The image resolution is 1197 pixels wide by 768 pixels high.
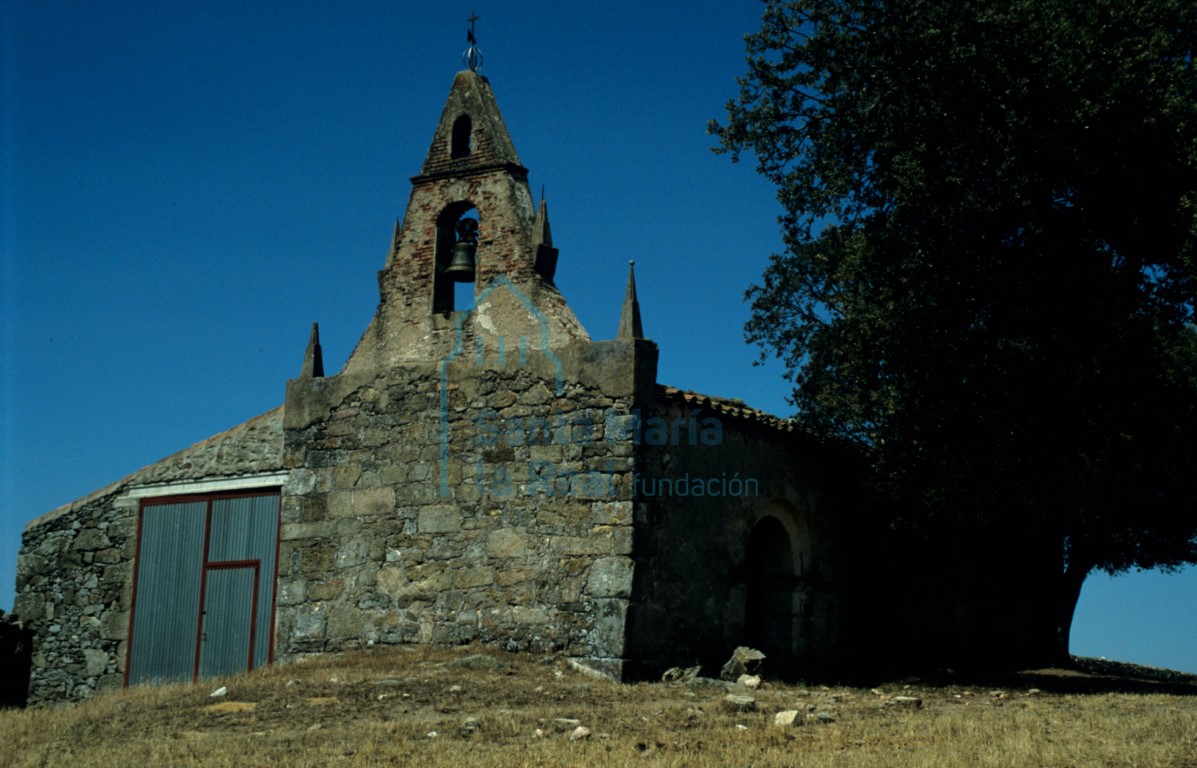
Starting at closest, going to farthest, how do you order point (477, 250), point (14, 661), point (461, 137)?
point (477, 250) → point (461, 137) → point (14, 661)

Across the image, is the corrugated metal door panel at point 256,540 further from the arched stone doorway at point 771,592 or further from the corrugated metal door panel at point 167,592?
the arched stone doorway at point 771,592

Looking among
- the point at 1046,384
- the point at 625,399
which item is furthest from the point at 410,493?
the point at 1046,384

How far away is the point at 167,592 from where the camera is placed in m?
17.2

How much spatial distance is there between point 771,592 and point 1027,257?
5.91m

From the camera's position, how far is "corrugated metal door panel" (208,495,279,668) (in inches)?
631

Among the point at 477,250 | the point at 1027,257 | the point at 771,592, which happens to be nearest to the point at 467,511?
the point at 477,250

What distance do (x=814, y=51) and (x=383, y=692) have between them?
1155cm

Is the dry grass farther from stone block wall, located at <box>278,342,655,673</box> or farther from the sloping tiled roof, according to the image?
the sloping tiled roof

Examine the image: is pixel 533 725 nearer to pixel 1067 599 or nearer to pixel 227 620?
pixel 227 620

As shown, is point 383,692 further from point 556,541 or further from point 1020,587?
point 1020,587

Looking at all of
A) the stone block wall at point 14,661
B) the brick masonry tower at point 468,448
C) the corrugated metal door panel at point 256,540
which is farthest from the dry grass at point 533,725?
the stone block wall at point 14,661

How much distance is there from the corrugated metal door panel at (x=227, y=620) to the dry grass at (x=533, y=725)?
2838 mm

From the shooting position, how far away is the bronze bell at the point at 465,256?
51.6ft

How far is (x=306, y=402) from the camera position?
52.0ft
